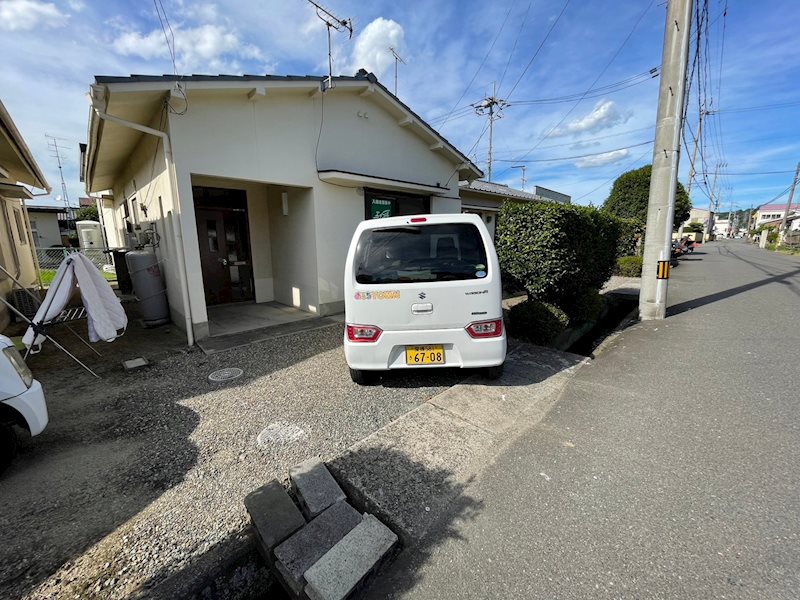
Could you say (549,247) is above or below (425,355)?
above

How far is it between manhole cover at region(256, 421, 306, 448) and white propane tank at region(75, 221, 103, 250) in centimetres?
2199

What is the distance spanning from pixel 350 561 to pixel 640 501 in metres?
1.87

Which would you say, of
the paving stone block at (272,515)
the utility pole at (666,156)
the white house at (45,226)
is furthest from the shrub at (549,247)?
the white house at (45,226)

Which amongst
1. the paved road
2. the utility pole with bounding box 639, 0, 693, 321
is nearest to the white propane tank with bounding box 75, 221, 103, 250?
the paved road

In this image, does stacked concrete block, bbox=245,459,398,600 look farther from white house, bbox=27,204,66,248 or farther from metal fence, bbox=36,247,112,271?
white house, bbox=27,204,66,248

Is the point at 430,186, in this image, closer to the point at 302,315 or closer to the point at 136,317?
the point at 302,315

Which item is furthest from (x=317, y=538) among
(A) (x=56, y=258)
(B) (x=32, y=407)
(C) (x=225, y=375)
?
(A) (x=56, y=258)

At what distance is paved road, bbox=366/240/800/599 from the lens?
5.65 feet

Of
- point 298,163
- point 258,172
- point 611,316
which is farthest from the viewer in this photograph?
point 611,316

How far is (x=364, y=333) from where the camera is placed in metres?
3.45

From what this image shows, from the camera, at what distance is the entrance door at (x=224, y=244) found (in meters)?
7.22

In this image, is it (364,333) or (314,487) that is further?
(364,333)

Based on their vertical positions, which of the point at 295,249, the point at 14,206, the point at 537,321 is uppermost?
the point at 14,206

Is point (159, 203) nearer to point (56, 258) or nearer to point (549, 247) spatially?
point (549, 247)
